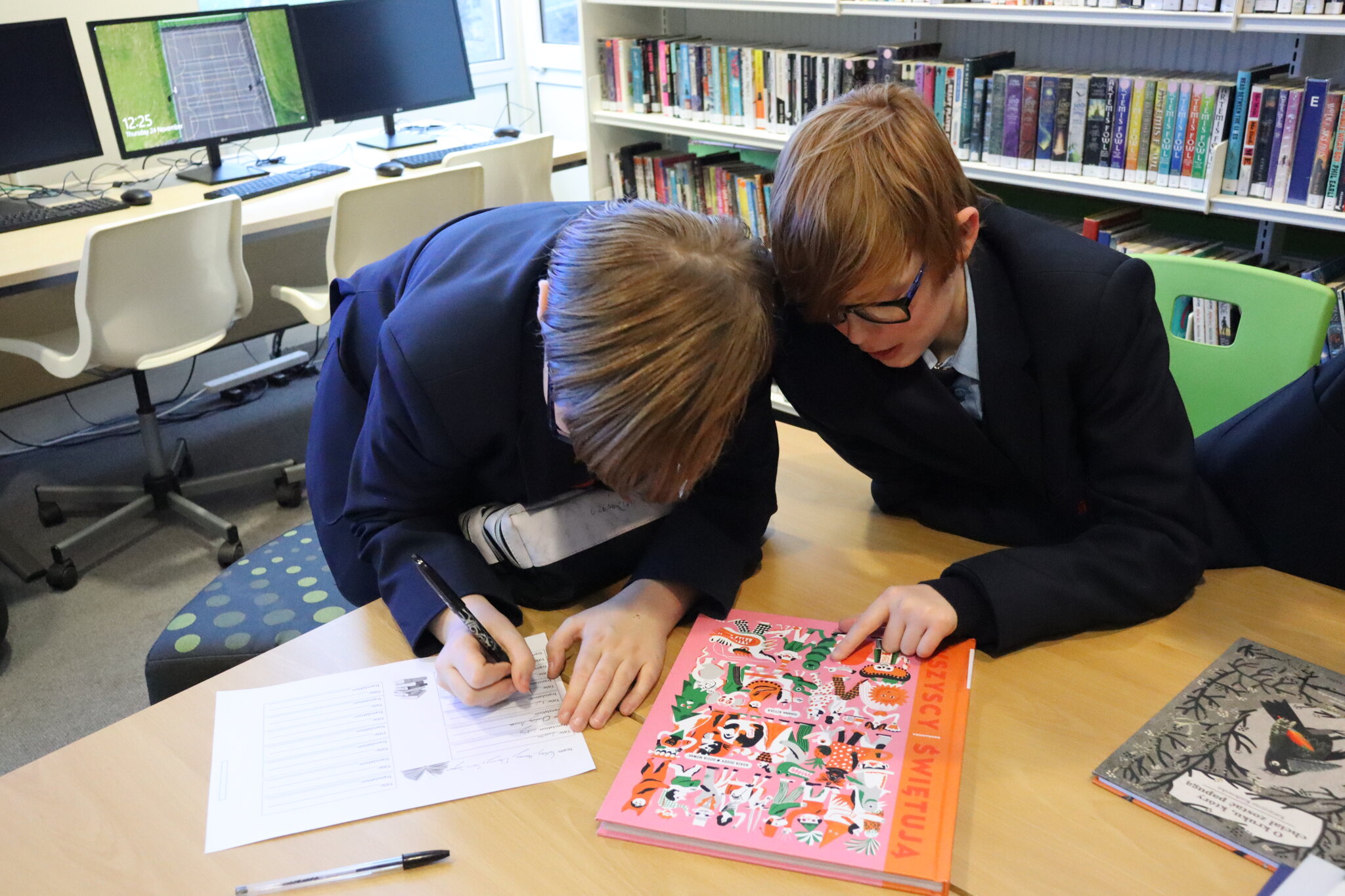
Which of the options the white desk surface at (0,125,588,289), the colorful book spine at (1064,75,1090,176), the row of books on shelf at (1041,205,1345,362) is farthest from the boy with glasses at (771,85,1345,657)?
the white desk surface at (0,125,588,289)

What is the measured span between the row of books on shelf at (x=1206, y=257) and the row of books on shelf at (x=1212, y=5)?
1.55 feet

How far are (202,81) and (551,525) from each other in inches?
107

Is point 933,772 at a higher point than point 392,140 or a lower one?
lower

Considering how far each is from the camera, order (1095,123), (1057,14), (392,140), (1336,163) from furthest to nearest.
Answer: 1. (392,140)
2. (1095,123)
3. (1057,14)
4. (1336,163)

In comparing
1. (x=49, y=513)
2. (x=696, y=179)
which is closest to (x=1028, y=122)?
(x=696, y=179)

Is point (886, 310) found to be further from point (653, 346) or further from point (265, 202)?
point (265, 202)

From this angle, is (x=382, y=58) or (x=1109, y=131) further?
(x=382, y=58)

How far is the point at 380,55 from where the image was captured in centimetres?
357

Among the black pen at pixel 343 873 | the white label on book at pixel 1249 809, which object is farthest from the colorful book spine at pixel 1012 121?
the black pen at pixel 343 873

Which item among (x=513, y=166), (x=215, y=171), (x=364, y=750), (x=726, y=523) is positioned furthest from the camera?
(x=215, y=171)

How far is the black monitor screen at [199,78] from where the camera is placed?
10.0 ft

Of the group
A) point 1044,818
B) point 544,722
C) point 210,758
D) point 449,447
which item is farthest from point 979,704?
point 210,758

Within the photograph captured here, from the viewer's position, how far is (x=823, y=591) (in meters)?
1.16

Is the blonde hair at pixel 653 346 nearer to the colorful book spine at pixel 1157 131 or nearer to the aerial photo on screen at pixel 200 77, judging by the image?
the colorful book spine at pixel 1157 131
